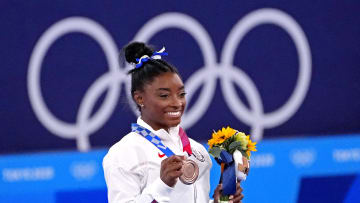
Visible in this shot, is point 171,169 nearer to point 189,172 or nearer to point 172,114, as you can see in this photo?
point 189,172

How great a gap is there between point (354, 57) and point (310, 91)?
675mm

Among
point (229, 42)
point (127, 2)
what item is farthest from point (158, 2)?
point (229, 42)

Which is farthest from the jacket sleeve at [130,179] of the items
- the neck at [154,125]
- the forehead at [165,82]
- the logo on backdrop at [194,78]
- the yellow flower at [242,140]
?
the logo on backdrop at [194,78]

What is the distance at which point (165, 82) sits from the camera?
313cm

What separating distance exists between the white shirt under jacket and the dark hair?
0.66 feet

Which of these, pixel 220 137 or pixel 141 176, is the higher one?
pixel 220 137

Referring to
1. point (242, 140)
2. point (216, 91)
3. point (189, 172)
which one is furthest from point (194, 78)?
point (189, 172)

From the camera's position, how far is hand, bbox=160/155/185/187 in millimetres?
2848

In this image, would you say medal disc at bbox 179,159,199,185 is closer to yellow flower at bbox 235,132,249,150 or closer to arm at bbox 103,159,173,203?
arm at bbox 103,159,173,203

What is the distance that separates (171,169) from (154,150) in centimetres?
25

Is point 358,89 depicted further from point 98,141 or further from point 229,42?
point 98,141

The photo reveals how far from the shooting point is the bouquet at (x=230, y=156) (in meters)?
3.12

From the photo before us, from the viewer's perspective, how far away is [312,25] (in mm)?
7445

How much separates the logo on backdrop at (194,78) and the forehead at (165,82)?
3.62 meters
